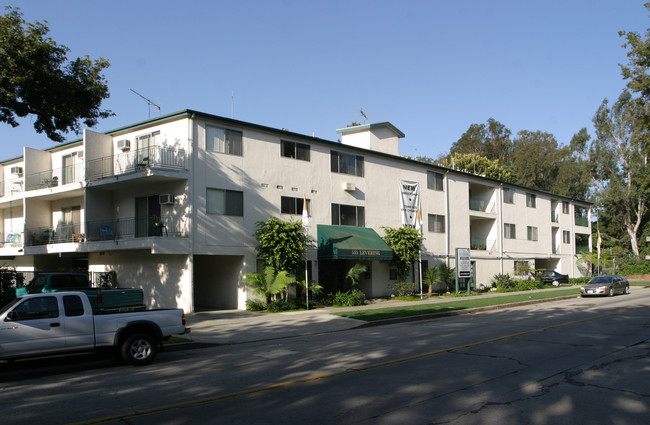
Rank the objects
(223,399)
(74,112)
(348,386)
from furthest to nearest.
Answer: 1. (74,112)
2. (348,386)
3. (223,399)

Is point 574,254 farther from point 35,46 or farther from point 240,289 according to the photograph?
point 35,46

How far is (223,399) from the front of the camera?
7.70m

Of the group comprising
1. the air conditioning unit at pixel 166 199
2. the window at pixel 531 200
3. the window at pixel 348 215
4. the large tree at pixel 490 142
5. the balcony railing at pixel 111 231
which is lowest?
the balcony railing at pixel 111 231

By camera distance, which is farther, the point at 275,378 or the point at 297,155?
the point at 297,155

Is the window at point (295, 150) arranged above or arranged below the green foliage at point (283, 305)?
above

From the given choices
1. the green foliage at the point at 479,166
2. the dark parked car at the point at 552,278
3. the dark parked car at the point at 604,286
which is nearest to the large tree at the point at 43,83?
the dark parked car at the point at 604,286

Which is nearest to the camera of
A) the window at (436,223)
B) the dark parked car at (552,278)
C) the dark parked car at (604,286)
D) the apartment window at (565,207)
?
the dark parked car at (604,286)

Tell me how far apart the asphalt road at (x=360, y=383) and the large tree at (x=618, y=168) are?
55.3m

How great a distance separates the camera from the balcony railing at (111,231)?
22.7 meters

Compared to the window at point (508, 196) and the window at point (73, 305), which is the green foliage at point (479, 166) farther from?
the window at point (73, 305)

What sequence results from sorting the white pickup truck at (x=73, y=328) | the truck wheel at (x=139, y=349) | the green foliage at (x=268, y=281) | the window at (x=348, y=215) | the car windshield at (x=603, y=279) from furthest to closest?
the car windshield at (x=603, y=279), the window at (x=348, y=215), the green foliage at (x=268, y=281), the truck wheel at (x=139, y=349), the white pickup truck at (x=73, y=328)

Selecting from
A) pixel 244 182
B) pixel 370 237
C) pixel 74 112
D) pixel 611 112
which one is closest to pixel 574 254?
pixel 611 112

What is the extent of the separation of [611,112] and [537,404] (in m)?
65.6

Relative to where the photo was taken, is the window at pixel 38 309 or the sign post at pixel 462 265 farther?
the sign post at pixel 462 265
